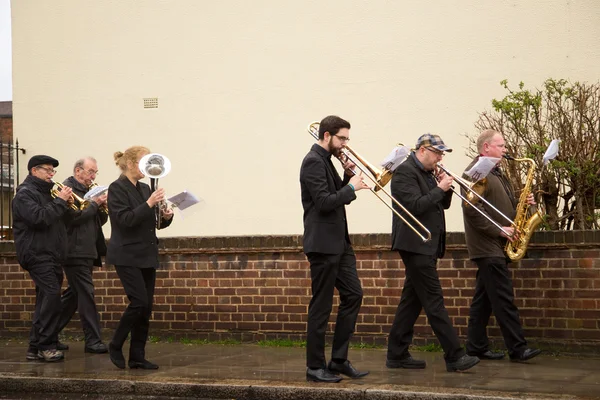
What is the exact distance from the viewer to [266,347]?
10.5m

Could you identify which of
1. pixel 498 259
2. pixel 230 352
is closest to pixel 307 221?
pixel 498 259

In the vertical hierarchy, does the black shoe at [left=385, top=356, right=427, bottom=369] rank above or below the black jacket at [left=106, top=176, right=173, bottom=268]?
below

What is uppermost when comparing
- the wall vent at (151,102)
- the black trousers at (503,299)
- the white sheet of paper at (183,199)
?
the wall vent at (151,102)

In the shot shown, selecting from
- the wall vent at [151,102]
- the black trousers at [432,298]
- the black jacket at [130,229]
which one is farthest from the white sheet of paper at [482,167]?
the wall vent at [151,102]

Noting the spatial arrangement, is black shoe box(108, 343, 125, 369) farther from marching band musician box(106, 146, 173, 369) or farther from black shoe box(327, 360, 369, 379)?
black shoe box(327, 360, 369, 379)

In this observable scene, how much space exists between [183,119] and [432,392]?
8.49 meters

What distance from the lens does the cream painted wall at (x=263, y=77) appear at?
13328 millimetres

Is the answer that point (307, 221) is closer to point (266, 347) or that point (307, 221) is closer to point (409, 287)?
point (409, 287)

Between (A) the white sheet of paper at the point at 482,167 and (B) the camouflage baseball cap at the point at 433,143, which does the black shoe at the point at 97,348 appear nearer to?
(B) the camouflage baseball cap at the point at 433,143

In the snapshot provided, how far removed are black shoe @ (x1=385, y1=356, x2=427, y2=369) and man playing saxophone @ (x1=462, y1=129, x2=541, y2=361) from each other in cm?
70

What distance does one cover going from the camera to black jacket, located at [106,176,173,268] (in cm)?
872

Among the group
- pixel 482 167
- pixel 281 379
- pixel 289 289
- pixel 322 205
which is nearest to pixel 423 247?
pixel 482 167

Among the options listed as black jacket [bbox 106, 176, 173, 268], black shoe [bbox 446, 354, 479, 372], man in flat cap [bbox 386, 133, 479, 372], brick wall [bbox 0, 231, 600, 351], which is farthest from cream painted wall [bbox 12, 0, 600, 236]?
black jacket [bbox 106, 176, 173, 268]

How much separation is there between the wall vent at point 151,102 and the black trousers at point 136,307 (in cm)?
643
